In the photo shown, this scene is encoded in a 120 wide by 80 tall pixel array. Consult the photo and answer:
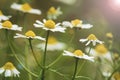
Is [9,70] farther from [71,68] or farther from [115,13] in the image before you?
[115,13]

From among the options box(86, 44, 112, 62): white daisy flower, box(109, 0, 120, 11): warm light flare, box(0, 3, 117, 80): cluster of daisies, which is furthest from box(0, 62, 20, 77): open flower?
box(109, 0, 120, 11): warm light flare

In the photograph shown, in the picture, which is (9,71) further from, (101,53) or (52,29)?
(101,53)

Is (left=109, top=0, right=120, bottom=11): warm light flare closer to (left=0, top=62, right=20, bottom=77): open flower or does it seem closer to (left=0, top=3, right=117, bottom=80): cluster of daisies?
(left=0, top=3, right=117, bottom=80): cluster of daisies

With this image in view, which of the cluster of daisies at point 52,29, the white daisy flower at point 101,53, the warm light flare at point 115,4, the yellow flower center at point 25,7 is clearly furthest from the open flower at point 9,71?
the warm light flare at point 115,4

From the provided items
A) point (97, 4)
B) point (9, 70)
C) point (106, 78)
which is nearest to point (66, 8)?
point (97, 4)

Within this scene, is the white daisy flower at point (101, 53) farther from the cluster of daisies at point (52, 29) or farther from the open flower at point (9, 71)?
the open flower at point (9, 71)

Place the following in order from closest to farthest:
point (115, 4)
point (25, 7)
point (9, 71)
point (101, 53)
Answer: point (9, 71)
point (25, 7)
point (101, 53)
point (115, 4)

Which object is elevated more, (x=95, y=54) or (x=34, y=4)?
(x=34, y=4)

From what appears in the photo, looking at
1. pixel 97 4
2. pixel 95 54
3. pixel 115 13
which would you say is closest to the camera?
pixel 95 54

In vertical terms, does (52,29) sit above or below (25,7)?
below

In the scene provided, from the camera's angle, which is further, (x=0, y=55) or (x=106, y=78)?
(x=0, y=55)

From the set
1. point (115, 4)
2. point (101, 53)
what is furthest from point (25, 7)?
point (115, 4)
